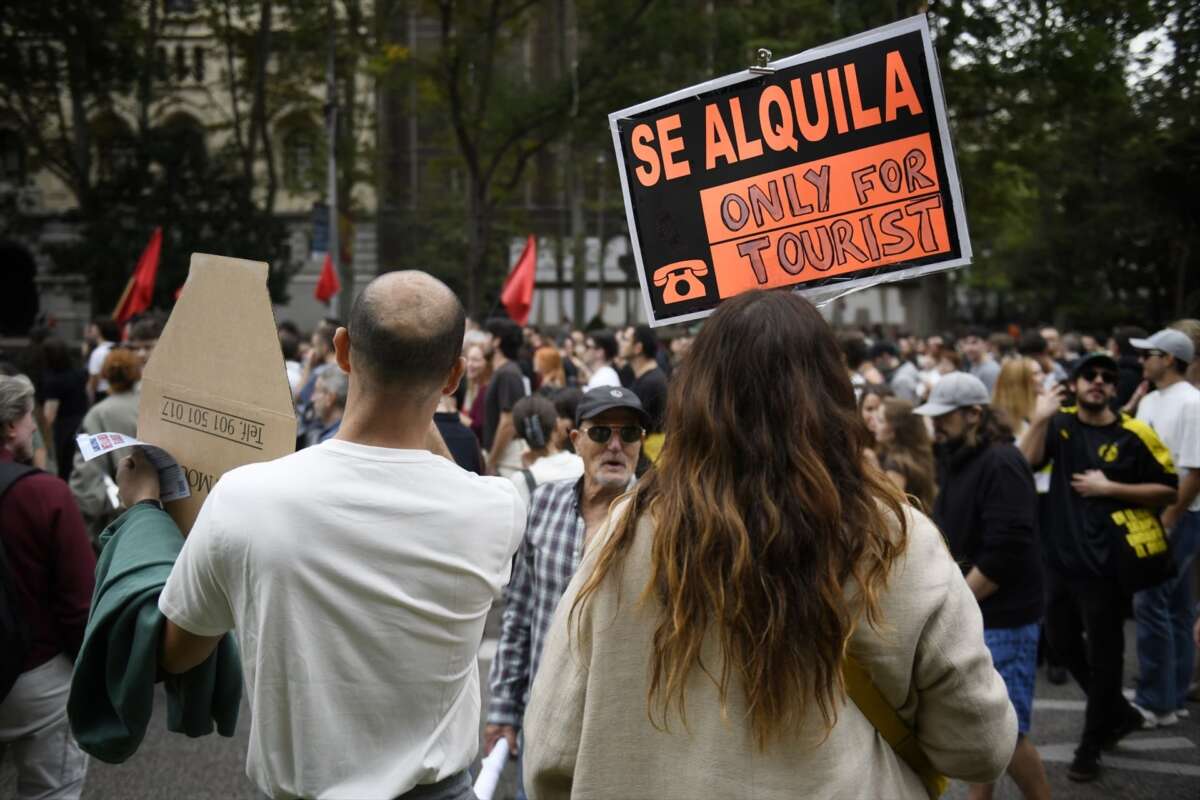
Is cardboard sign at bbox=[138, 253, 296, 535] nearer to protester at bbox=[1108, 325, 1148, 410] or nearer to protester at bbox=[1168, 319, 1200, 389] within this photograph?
protester at bbox=[1168, 319, 1200, 389]

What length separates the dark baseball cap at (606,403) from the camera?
14.4 feet

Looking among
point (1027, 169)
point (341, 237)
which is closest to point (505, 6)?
point (341, 237)

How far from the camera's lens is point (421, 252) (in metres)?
44.1

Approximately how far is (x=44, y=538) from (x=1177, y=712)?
19.4 ft

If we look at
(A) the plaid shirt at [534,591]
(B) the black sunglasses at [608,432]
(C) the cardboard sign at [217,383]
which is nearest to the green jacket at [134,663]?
(C) the cardboard sign at [217,383]

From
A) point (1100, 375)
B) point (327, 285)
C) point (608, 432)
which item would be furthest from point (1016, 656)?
point (327, 285)

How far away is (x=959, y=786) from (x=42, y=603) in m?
4.19

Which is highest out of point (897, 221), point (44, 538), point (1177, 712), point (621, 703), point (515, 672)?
point (897, 221)

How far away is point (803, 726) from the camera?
2064 millimetres

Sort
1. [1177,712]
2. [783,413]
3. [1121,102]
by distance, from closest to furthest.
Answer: [783,413], [1177,712], [1121,102]

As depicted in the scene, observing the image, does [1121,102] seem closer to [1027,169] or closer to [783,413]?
[1027,169]

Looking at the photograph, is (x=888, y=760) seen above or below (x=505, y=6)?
below

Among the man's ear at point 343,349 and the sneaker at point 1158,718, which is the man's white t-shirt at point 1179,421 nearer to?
the sneaker at point 1158,718

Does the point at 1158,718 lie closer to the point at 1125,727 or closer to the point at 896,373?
the point at 1125,727
